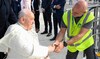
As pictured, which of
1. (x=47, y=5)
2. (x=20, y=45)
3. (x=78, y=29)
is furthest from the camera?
(x=47, y=5)

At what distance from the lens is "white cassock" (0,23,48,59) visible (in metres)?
3.90

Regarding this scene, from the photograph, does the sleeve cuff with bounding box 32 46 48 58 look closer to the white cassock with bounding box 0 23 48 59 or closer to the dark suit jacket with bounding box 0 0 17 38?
the white cassock with bounding box 0 23 48 59

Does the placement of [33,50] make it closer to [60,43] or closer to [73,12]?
[60,43]

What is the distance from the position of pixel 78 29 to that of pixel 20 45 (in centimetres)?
212

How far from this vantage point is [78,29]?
5.82 m

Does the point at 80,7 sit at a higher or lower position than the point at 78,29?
higher

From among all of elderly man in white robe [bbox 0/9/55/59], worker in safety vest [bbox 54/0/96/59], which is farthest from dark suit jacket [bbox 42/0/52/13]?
elderly man in white robe [bbox 0/9/55/59]

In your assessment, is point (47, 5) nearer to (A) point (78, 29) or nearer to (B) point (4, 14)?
(A) point (78, 29)

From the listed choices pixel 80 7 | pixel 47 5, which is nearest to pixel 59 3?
pixel 47 5

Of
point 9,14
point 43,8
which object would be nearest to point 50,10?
point 43,8

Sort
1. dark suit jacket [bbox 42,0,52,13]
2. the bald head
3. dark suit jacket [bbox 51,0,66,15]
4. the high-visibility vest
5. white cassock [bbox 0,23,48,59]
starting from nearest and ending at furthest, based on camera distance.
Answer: white cassock [bbox 0,23,48,59] < the bald head < the high-visibility vest < dark suit jacket [bbox 51,0,66,15] < dark suit jacket [bbox 42,0,52,13]

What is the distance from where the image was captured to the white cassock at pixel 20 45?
3.90 meters

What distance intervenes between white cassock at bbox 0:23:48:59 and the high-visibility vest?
168 cm

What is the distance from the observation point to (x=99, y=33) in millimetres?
7996
